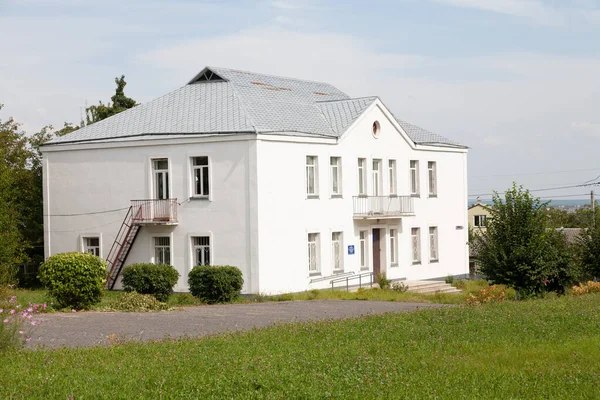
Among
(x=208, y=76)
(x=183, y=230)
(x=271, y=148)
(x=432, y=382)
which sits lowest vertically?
(x=432, y=382)

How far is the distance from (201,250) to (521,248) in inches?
496

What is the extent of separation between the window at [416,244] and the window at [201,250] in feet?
39.7

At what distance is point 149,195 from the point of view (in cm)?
3678

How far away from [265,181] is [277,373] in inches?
866

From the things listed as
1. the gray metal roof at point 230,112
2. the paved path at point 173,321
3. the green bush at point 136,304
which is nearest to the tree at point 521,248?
the paved path at point 173,321

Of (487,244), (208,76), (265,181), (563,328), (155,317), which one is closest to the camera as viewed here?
(563,328)

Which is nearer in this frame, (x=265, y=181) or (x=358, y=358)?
(x=358, y=358)

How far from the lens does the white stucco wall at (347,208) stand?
34.9m

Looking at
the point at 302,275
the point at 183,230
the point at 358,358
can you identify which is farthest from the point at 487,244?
the point at 358,358

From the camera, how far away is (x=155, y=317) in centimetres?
2373

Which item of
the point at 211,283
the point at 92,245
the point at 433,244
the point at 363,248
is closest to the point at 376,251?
the point at 363,248

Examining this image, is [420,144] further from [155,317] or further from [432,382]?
[432,382]

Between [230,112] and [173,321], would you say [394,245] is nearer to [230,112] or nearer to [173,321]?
[230,112]

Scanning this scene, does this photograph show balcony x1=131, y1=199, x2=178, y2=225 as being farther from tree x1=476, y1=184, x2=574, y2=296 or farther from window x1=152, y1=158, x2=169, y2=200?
tree x1=476, y1=184, x2=574, y2=296
